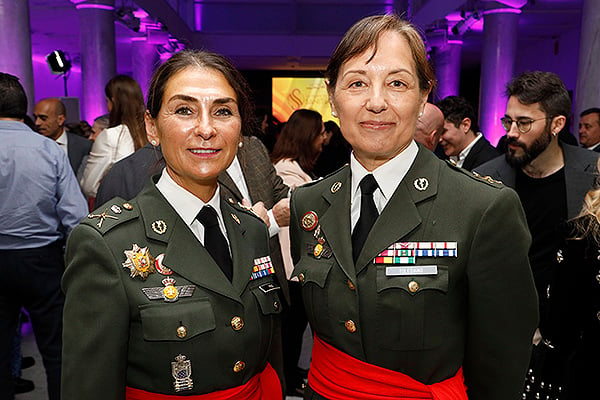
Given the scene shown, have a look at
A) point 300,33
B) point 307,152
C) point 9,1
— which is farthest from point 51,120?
point 300,33

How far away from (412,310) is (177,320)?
21.0 inches

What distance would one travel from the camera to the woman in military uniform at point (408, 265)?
48.3 inches

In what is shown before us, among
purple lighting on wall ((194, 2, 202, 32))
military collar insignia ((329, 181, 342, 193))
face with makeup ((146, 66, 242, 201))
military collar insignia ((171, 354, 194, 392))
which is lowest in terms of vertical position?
military collar insignia ((171, 354, 194, 392))

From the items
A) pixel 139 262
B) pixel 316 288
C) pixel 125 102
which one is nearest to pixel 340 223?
pixel 316 288

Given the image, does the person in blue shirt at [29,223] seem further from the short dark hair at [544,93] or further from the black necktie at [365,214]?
the short dark hair at [544,93]

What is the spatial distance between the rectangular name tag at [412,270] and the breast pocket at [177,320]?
1.39 feet

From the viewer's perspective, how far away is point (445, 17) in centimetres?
952

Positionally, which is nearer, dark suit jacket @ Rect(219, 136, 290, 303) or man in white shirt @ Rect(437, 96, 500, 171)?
dark suit jacket @ Rect(219, 136, 290, 303)

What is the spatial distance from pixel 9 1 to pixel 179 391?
180 inches

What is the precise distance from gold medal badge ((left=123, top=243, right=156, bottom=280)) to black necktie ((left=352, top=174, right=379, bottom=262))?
487 millimetres

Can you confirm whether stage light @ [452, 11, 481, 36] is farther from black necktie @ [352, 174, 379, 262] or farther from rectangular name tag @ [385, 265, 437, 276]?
rectangular name tag @ [385, 265, 437, 276]

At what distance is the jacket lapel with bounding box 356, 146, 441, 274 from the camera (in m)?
1.27

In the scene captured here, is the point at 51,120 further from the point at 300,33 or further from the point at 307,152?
the point at 300,33

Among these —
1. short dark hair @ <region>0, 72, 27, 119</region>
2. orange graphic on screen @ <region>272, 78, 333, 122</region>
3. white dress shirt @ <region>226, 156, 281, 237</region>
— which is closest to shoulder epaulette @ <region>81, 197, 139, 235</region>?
white dress shirt @ <region>226, 156, 281, 237</region>
